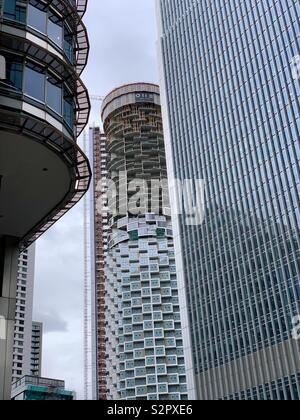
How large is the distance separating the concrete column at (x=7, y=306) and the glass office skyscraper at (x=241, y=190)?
163 feet

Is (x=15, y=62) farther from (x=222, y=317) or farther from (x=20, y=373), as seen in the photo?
(x=20, y=373)

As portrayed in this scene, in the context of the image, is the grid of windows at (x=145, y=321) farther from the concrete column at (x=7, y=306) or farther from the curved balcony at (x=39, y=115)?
the curved balcony at (x=39, y=115)

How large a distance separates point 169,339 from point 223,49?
6653 cm

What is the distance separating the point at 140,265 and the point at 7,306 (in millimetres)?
111908

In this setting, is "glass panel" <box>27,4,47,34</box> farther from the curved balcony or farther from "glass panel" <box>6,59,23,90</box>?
"glass panel" <box>6,59,23,90</box>

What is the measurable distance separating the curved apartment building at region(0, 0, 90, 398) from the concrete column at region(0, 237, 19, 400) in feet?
0.17

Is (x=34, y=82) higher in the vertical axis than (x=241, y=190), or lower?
lower

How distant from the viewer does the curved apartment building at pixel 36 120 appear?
24.3 metres

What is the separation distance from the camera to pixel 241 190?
87062mm

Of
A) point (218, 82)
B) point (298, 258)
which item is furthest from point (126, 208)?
point (298, 258)

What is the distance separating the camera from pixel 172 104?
11019 centimetres

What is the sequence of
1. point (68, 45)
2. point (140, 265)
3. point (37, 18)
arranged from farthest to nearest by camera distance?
point (140, 265) → point (68, 45) → point (37, 18)

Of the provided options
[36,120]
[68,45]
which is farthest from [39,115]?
[68,45]

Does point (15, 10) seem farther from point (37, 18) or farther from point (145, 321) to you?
Result: point (145, 321)
